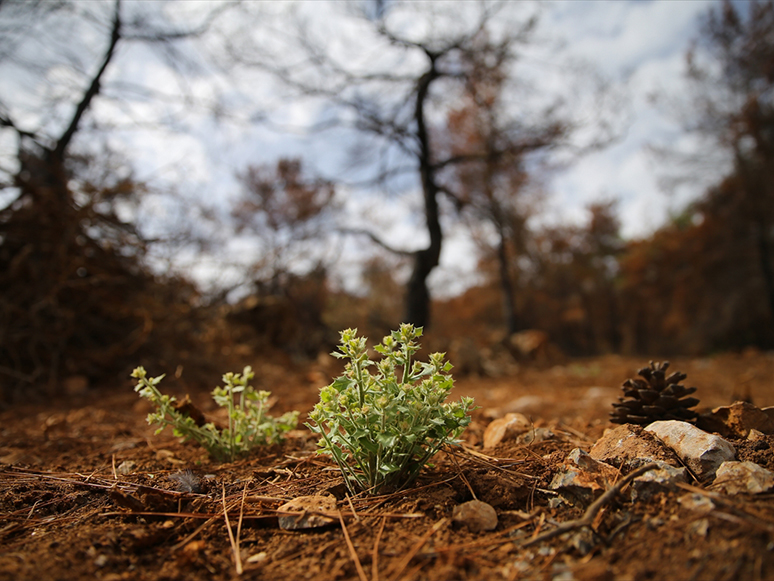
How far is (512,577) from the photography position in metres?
0.92

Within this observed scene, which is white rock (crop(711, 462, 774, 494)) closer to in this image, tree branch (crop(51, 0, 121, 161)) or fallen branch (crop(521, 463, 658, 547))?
fallen branch (crop(521, 463, 658, 547))

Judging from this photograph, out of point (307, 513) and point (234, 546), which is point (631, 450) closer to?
point (307, 513)

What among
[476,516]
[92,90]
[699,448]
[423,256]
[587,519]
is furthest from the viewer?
[423,256]

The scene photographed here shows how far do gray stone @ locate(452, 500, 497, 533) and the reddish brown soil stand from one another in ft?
0.07

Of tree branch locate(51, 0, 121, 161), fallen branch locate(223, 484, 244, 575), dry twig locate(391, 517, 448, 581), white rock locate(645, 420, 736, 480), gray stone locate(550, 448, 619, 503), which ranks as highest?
tree branch locate(51, 0, 121, 161)

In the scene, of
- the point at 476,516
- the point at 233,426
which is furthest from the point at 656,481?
the point at 233,426

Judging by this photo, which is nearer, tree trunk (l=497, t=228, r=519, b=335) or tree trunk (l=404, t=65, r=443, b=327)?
tree trunk (l=404, t=65, r=443, b=327)

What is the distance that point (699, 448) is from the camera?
4.10ft

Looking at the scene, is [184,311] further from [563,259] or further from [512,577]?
[563,259]

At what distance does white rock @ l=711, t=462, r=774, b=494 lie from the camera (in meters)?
1.04

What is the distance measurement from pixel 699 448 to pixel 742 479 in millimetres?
176

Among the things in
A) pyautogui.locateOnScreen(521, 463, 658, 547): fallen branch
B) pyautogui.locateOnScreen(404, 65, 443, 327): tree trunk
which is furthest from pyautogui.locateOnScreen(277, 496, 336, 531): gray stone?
pyautogui.locateOnScreen(404, 65, 443, 327): tree trunk

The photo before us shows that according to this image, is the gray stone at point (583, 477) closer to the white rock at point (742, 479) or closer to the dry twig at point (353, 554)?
the white rock at point (742, 479)

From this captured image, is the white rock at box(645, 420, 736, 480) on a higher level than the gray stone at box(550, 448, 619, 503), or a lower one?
higher
